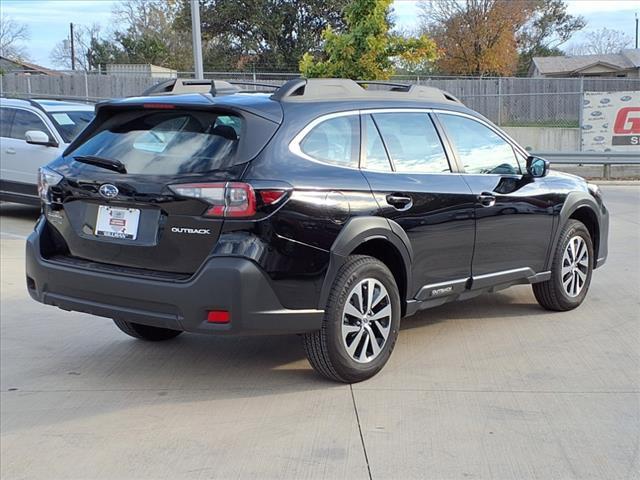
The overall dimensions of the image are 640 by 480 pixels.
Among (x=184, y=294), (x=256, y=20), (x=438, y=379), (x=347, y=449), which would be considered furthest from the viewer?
(x=256, y=20)

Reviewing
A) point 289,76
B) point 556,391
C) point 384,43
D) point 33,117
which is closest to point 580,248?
point 556,391

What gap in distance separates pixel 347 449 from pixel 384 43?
46.3ft

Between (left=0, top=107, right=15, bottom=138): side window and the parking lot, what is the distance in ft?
21.5

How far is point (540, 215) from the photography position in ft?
20.1

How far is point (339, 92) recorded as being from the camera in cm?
512

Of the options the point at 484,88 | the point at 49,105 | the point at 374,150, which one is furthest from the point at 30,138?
the point at 484,88

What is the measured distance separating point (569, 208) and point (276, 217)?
308 centimetres

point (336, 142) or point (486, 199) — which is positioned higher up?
point (336, 142)

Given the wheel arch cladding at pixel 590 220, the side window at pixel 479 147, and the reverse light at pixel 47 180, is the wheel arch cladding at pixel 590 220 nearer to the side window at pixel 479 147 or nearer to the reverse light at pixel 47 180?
the side window at pixel 479 147

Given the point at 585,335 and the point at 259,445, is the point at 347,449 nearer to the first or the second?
the point at 259,445

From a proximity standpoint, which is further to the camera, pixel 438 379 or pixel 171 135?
pixel 438 379

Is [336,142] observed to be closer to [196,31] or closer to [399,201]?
[399,201]

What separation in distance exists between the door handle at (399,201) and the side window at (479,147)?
0.80 m

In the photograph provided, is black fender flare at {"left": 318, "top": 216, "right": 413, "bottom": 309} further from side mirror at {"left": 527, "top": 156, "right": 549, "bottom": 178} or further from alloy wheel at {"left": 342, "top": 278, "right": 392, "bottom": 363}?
side mirror at {"left": 527, "top": 156, "right": 549, "bottom": 178}
